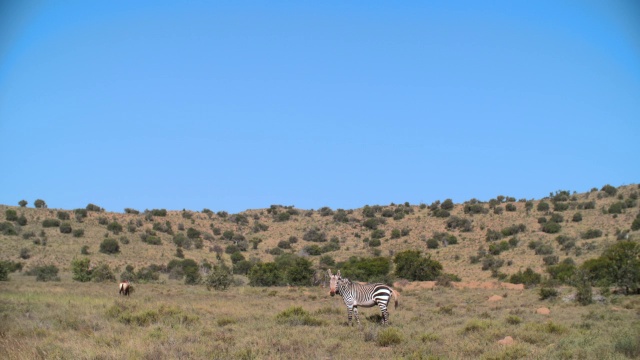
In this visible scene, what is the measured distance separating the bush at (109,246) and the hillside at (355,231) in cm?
95

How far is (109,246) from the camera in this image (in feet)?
222

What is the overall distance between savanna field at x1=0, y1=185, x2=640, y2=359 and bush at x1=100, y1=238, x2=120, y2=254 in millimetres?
130

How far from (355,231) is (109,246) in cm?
3846

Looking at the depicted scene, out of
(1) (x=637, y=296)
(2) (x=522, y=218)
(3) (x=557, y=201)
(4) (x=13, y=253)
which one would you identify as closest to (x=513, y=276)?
(1) (x=637, y=296)

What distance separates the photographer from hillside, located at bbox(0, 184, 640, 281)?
6119 cm

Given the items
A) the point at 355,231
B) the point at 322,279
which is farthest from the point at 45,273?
the point at 355,231

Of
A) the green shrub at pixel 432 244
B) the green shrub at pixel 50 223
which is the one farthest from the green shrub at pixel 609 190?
the green shrub at pixel 50 223

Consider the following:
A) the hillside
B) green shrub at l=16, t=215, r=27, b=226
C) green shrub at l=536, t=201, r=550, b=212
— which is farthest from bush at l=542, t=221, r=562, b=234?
green shrub at l=16, t=215, r=27, b=226

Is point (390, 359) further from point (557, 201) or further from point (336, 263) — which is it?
point (557, 201)

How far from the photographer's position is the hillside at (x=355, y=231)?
6119 centimetres

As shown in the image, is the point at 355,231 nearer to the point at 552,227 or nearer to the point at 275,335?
the point at 552,227

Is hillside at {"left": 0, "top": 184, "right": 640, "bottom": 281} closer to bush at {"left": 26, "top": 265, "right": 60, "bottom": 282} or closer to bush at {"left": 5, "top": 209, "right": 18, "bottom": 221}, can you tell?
bush at {"left": 5, "top": 209, "right": 18, "bottom": 221}

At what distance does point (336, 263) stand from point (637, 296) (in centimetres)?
3917

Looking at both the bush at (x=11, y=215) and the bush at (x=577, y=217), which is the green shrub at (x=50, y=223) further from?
the bush at (x=577, y=217)
